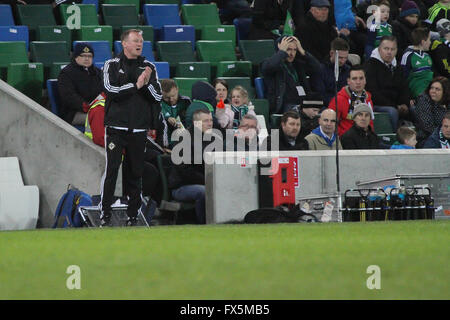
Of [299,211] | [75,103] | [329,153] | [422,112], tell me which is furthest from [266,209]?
[422,112]

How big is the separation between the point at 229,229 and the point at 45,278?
3.86 m

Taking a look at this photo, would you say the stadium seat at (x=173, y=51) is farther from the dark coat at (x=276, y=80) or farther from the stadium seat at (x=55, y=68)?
the stadium seat at (x=55, y=68)

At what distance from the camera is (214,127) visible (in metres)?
13.6

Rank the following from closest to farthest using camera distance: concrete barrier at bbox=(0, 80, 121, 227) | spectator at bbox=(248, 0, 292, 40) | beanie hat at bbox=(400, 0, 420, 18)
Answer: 1. concrete barrier at bbox=(0, 80, 121, 227)
2. spectator at bbox=(248, 0, 292, 40)
3. beanie hat at bbox=(400, 0, 420, 18)

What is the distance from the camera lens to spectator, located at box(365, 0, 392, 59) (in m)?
16.8

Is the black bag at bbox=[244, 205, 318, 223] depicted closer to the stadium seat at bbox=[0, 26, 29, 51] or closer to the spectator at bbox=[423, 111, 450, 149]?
the spectator at bbox=[423, 111, 450, 149]

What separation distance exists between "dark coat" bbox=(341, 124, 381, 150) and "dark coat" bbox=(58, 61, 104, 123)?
3.16 meters

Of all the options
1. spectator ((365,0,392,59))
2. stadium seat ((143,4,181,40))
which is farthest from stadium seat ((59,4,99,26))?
spectator ((365,0,392,59))

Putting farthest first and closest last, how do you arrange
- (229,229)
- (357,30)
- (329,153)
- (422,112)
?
(357,30) < (422,112) < (329,153) < (229,229)

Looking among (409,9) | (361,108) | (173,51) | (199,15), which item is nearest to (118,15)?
(173,51)

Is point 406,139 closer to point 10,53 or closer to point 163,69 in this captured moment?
point 163,69

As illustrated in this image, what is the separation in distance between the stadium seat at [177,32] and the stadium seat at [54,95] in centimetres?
262

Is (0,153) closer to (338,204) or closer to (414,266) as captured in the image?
(338,204)

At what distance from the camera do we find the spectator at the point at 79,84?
13547 mm
